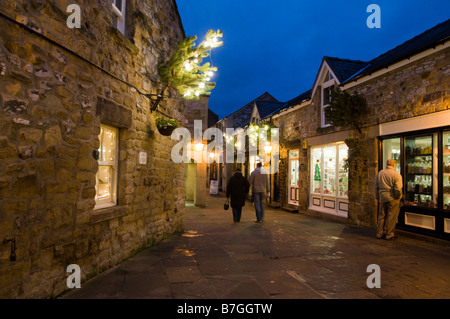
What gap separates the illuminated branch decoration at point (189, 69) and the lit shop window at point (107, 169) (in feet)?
4.33

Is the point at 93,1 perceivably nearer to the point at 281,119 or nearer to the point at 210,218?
the point at 210,218

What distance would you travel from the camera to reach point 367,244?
689 cm

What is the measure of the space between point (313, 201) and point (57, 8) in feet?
35.9

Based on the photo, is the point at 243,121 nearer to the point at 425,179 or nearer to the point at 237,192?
the point at 237,192

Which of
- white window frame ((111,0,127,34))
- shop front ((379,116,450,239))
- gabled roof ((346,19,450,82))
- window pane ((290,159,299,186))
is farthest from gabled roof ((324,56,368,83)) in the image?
white window frame ((111,0,127,34))

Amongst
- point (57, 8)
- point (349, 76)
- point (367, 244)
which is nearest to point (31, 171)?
point (57, 8)

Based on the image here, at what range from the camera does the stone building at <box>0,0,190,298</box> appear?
2984 millimetres

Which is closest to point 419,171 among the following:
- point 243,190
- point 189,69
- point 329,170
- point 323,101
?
point 329,170

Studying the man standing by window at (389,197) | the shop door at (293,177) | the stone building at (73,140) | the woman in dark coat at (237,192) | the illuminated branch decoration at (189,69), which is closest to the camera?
the stone building at (73,140)

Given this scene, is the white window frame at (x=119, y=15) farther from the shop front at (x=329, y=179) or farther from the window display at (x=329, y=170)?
the window display at (x=329, y=170)

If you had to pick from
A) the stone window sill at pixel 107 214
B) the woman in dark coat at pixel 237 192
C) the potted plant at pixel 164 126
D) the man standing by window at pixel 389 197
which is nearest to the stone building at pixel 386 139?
the man standing by window at pixel 389 197

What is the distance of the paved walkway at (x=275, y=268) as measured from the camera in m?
3.92

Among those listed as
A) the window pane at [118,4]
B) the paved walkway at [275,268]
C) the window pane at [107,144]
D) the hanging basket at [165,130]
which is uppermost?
the window pane at [118,4]
